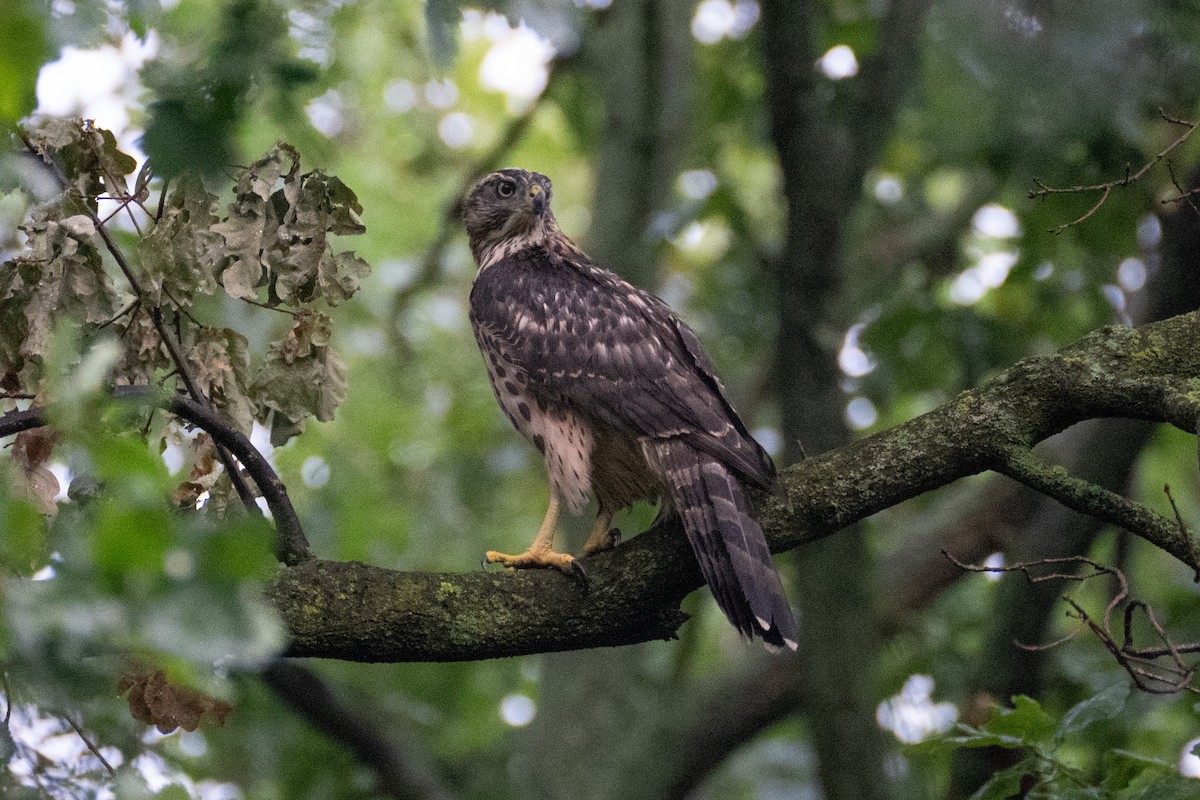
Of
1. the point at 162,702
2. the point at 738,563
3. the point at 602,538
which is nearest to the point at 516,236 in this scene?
the point at 602,538

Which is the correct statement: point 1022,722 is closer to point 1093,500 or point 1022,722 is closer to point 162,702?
point 1093,500

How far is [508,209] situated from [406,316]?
4106mm

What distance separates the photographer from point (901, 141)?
993 centimetres

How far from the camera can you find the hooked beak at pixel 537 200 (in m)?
5.35

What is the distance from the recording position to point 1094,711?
342 cm

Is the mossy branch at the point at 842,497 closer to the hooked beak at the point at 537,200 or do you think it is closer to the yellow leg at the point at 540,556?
the yellow leg at the point at 540,556

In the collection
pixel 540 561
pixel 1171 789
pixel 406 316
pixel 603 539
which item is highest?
pixel 406 316

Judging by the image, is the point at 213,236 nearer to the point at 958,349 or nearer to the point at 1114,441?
the point at 1114,441

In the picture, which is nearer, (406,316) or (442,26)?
(442,26)

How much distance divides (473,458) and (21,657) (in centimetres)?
738

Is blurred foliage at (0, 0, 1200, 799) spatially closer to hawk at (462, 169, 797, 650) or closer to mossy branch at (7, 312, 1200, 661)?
mossy branch at (7, 312, 1200, 661)

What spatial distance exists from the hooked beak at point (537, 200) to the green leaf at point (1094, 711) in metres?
2.91

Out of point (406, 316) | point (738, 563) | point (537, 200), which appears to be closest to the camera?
point (738, 563)

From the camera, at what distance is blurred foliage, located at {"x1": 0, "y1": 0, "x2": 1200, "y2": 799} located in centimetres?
176
